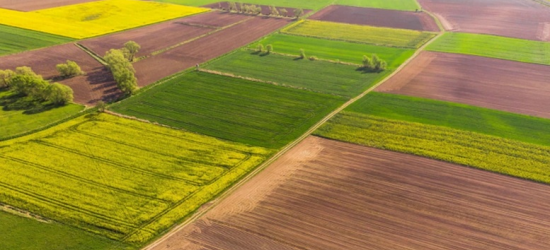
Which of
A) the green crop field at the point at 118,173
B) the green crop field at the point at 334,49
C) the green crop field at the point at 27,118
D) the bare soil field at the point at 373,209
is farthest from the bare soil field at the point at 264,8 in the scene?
the bare soil field at the point at 373,209

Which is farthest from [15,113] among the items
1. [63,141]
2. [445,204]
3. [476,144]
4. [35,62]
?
[476,144]

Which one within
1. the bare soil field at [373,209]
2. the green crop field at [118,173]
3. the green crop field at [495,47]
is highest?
the green crop field at [495,47]

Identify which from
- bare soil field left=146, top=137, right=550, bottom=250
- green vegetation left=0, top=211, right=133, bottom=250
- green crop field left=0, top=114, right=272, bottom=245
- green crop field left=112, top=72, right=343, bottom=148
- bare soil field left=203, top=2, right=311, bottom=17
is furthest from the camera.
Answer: bare soil field left=203, top=2, right=311, bottom=17

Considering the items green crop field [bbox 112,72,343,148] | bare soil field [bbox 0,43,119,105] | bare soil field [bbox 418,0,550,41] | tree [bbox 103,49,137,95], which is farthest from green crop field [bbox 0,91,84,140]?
bare soil field [bbox 418,0,550,41]

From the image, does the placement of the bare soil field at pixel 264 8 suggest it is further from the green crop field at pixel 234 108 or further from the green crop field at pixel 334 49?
the green crop field at pixel 234 108

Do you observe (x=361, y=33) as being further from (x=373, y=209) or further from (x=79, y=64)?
(x=373, y=209)

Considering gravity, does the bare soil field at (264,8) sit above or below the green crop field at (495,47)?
above

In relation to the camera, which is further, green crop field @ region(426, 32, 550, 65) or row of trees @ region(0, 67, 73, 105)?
green crop field @ region(426, 32, 550, 65)

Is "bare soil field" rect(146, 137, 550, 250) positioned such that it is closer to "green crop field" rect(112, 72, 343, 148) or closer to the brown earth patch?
"green crop field" rect(112, 72, 343, 148)
